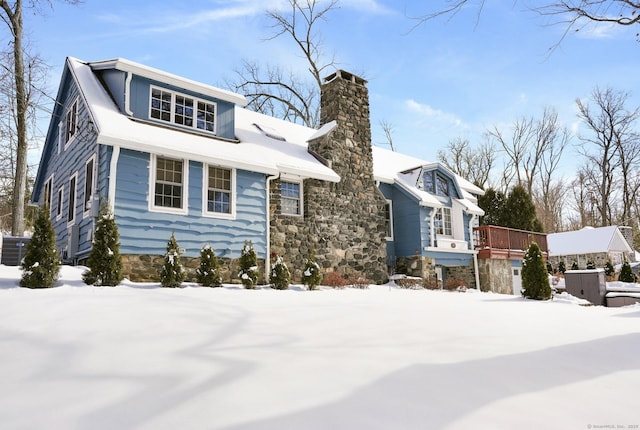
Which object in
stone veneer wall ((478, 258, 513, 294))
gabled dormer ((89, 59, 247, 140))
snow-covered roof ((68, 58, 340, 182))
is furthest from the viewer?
stone veneer wall ((478, 258, 513, 294))

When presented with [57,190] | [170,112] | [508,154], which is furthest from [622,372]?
[508,154]

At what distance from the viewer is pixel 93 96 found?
11.0 meters

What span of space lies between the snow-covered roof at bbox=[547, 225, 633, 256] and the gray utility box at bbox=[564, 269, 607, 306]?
2583cm

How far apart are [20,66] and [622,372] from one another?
19205mm

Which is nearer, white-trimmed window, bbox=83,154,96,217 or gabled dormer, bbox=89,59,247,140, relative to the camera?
white-trimmed window, bbox=83,154,96,217

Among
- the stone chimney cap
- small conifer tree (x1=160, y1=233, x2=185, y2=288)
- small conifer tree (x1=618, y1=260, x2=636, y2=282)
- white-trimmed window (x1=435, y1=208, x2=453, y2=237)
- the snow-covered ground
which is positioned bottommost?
the snow-covered ground

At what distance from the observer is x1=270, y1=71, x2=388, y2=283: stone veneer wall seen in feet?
42.6

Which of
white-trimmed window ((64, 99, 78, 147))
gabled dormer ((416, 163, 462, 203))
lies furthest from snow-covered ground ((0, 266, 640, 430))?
gabled dormer ((416, 163, 462, 203))

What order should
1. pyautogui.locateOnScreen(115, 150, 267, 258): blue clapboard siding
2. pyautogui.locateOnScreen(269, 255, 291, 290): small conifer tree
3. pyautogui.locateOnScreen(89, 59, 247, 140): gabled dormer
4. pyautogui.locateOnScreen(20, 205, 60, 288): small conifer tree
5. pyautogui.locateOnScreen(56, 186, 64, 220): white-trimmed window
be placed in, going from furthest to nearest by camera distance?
pyautogui.locateOnScreen(56, 186, 64, 220): white-trimmed window < pyautogui.locateOnScreen(89, 59, 247, 140): gabled dormer < pyautogui.locateOnScreen(269, 255, 291, 290): small conifer tree < pyautogui.locateOnScreen(115, 150, 267, 258): blue clapboard siding < pyautogui.locateOnScreen(20, 205, 60, 288): small conifer tree

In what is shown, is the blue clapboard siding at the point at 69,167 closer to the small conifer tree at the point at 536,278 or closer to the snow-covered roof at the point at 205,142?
the snow-covered roof at the point at 205,142

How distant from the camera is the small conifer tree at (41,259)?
7.36 metres

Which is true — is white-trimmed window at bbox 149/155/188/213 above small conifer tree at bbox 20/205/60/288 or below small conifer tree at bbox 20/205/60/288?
above

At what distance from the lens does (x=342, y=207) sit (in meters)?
14.3

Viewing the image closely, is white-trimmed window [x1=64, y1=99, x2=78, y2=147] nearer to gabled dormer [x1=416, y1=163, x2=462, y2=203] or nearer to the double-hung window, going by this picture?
the double-hung window
